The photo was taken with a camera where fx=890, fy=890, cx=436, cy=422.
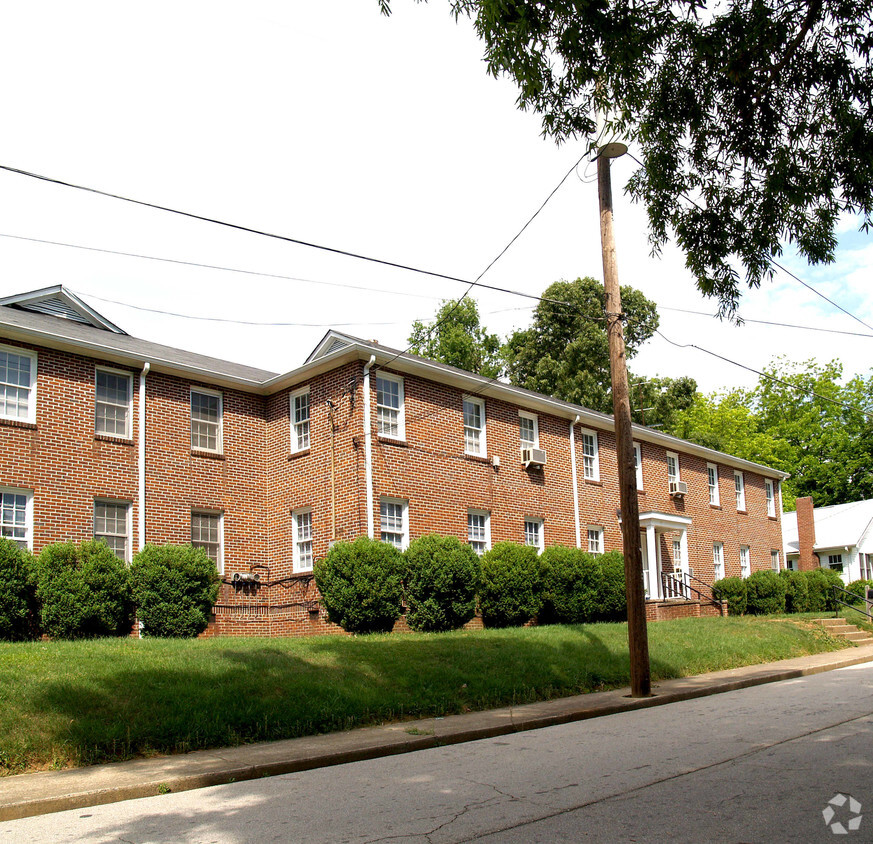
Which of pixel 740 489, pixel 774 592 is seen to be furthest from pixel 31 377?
pixel 740 489

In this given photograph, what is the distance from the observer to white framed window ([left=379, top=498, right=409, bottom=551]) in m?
20.6

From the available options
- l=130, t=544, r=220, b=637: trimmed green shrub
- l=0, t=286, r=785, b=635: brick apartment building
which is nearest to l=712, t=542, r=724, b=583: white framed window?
l=0, t=286, r=785, b=635: brick apartment building

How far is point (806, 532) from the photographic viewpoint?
4306 cm

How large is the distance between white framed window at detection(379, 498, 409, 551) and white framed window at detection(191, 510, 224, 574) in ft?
13.4

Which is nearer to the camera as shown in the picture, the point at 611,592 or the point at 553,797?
the point at 553,797

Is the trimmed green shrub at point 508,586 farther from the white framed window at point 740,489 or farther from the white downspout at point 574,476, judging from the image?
the white framed window at point 740,489

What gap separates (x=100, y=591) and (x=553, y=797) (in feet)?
41.7

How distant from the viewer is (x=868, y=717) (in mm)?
10773

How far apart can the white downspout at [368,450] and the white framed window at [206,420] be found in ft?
13.4

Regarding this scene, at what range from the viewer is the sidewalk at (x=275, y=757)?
7719 millimetres

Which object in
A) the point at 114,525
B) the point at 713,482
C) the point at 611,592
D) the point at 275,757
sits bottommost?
the point at 275,757

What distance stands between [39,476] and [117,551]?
8.02ft

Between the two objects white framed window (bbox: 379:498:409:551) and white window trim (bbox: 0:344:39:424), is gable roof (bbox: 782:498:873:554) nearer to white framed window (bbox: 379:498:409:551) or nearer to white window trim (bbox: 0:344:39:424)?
white framed window (bbox: 379:498:409:551)

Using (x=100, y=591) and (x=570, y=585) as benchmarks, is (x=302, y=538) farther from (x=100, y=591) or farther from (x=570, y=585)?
(x=570, y=585)
